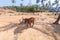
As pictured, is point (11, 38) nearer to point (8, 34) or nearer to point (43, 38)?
point (8, 34)

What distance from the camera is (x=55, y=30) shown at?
13.5m

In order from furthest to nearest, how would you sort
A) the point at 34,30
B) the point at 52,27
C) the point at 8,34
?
1. the point at 52,27
2. the point at 34,30
3. the point at 8,34

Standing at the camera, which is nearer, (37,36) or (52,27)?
(37,36)

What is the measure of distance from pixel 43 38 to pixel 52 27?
103 inches

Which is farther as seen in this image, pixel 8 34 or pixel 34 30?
pixel 34 30

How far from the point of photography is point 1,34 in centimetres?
1237

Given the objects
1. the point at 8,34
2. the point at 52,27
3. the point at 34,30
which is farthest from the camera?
the point at 52,27

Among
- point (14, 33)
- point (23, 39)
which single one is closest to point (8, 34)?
point (14, 33)

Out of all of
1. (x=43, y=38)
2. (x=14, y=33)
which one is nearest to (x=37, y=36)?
(x=43, y=38)

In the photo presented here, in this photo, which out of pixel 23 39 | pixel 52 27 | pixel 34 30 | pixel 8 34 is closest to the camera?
pixel 23 39

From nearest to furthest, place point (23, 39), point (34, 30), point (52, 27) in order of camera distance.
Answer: point (23, 39)
point (34, 30)
point (52, 27)

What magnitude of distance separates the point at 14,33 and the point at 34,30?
4.88 feet

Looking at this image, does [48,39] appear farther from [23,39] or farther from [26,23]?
[26,23]

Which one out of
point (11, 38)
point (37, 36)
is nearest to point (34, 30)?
point (37, 36)
